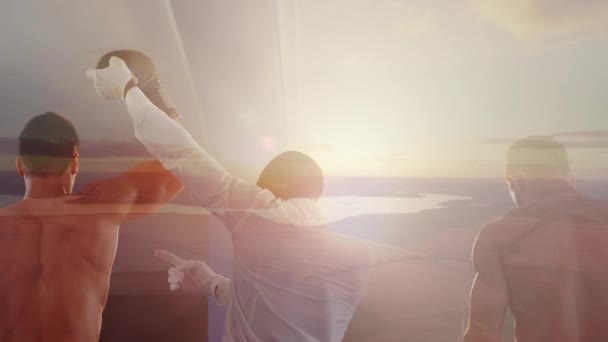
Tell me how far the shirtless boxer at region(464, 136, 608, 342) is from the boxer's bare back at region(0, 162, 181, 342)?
876mm

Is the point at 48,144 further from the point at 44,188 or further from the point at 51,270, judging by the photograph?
the point at 51,270

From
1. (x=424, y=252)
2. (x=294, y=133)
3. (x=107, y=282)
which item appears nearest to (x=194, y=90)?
(x=294, y=133)

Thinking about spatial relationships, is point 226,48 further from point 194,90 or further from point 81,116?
point 81,116

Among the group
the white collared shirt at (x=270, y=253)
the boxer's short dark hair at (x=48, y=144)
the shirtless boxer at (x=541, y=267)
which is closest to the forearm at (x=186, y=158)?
the white collared shirt at (x=270, y=253)

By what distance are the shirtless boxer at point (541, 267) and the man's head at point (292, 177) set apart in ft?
1.50

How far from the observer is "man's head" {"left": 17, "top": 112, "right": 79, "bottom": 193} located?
58.0 inches

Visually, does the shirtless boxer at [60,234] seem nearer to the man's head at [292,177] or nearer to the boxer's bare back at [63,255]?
the boxer's bare back at [63,255]

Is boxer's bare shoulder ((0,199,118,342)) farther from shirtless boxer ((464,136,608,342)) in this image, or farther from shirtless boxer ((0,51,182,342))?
shirtless boxer ((464,136,608,342))

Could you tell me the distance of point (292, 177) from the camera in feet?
4.71

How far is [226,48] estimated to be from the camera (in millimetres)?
1391

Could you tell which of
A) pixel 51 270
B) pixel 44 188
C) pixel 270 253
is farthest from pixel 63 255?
pixel 270 253

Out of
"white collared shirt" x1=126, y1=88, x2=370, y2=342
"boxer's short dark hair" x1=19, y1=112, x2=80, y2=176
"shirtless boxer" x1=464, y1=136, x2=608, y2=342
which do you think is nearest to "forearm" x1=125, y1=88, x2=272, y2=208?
"white collared shirt" x1=126, y1=88, x2=370, y2=342

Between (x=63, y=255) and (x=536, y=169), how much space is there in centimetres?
130

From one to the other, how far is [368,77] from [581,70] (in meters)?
0.54
